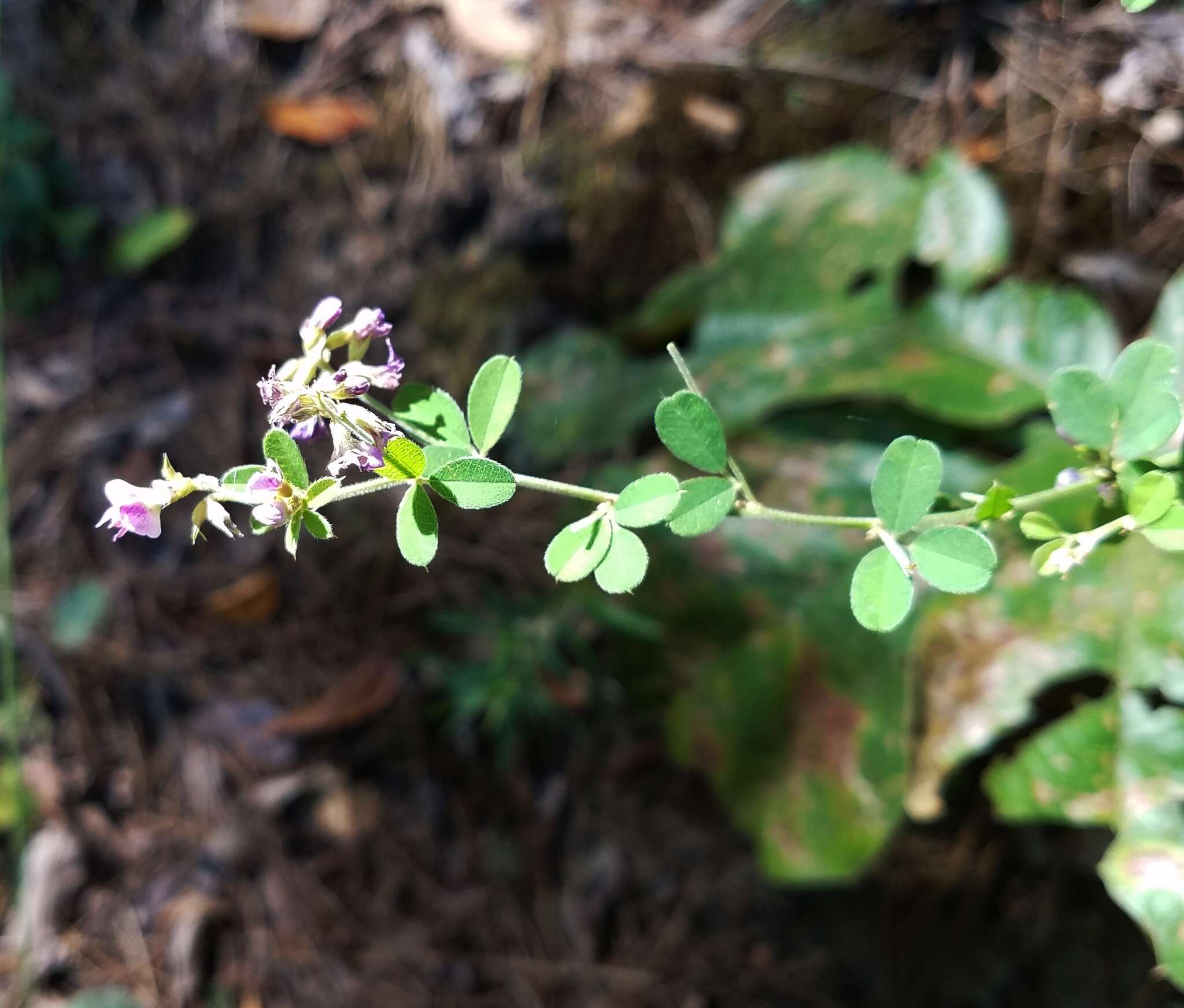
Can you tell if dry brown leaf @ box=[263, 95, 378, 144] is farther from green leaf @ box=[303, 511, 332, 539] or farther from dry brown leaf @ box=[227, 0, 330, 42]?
green leaf @ box=[303, 511, 332, 539]

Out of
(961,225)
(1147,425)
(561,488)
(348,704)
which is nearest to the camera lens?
(561,488)

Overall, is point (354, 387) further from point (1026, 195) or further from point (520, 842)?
point (1026, 195)

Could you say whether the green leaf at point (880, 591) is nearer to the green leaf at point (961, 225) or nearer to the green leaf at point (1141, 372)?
the green leaf at point (1141, 372)

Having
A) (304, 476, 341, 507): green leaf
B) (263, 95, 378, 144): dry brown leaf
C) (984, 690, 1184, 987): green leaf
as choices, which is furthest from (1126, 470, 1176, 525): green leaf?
(263, 95, 378, 144): dry brown leaf

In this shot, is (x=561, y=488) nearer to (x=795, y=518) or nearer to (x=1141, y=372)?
(x=795, y=518)

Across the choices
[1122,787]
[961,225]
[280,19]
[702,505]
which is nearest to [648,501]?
[702,505]

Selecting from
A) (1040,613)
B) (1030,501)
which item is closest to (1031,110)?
(1040,613)
